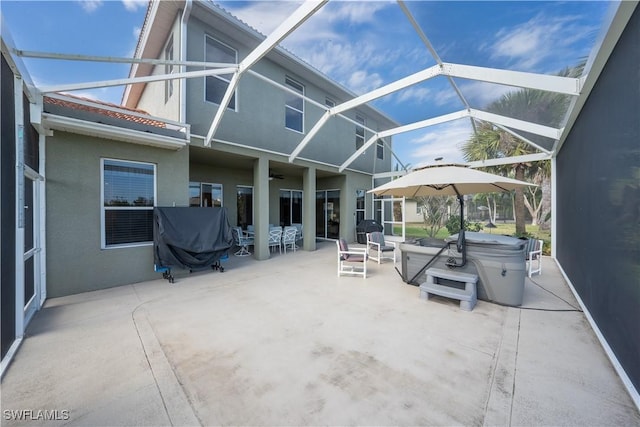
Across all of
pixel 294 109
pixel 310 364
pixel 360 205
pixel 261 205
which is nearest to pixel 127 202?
pixel 261 205

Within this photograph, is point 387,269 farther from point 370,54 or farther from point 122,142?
point 122,142

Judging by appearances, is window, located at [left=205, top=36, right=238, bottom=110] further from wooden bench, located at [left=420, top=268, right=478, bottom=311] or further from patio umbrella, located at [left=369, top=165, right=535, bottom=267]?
wooden bench, located at [left=420, top=268, right=478, bottom=311]

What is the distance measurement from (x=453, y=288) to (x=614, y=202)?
2.36m

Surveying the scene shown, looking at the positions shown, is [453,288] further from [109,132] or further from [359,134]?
[359,134]

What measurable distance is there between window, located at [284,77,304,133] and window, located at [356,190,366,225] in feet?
14.5

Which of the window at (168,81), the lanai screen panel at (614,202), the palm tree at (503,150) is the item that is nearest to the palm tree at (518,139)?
the palm tree at (503,150)

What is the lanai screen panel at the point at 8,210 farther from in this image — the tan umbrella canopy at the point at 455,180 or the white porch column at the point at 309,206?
the white porch column at the point at 309,206

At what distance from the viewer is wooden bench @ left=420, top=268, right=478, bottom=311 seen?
3.94m

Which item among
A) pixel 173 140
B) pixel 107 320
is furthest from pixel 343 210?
pixel 107 320

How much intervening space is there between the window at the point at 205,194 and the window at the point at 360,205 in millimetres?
6361

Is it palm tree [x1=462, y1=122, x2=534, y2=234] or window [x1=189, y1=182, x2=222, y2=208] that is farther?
palm tree [x1=462, y1=122, x2=534, y2=234]

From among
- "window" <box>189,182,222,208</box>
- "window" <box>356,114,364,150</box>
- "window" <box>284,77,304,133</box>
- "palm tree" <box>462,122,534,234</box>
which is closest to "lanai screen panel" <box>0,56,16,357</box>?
"window" <box>189,182,222,208</box>

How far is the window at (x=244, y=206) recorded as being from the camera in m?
9.94

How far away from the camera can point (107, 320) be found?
11.9 feet
